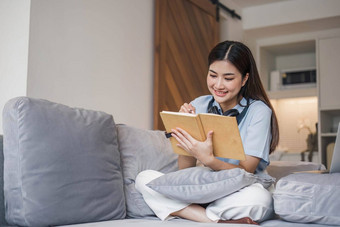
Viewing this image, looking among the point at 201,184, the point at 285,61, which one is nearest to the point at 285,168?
the point at 201,184

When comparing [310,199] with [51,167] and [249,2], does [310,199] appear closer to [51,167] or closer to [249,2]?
[51,167]

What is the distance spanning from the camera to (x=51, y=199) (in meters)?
1.44

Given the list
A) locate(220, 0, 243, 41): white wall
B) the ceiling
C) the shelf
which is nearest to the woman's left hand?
locate(220, 0, 243, 41): white wall

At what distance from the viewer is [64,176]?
1.48 m

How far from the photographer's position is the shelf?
5.29m

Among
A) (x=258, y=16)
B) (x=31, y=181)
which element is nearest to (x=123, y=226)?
(x=31, y=181)

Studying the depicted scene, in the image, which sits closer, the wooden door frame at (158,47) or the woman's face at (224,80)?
the woman's face at (224,80)

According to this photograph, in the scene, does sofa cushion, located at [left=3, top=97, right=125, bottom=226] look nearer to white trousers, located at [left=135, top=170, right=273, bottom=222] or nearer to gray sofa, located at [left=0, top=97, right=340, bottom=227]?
gray sofa, located at [left=0, top=97, right=340, bottom=227]

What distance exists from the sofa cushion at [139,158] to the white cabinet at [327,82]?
341 centimetres

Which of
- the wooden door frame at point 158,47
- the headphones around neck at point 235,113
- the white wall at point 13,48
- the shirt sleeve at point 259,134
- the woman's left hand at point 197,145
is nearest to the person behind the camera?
the woman's left hand at point 197,145

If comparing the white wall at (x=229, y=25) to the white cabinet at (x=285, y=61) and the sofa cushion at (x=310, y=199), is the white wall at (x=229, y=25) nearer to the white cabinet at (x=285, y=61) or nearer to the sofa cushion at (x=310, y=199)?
the white cabinet at (x=285, y=61)

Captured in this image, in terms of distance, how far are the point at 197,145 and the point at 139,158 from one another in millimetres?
415

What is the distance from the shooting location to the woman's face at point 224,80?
6.26 feet

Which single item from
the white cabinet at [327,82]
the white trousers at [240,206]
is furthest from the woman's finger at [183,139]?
the white cabinet at [327,82]
